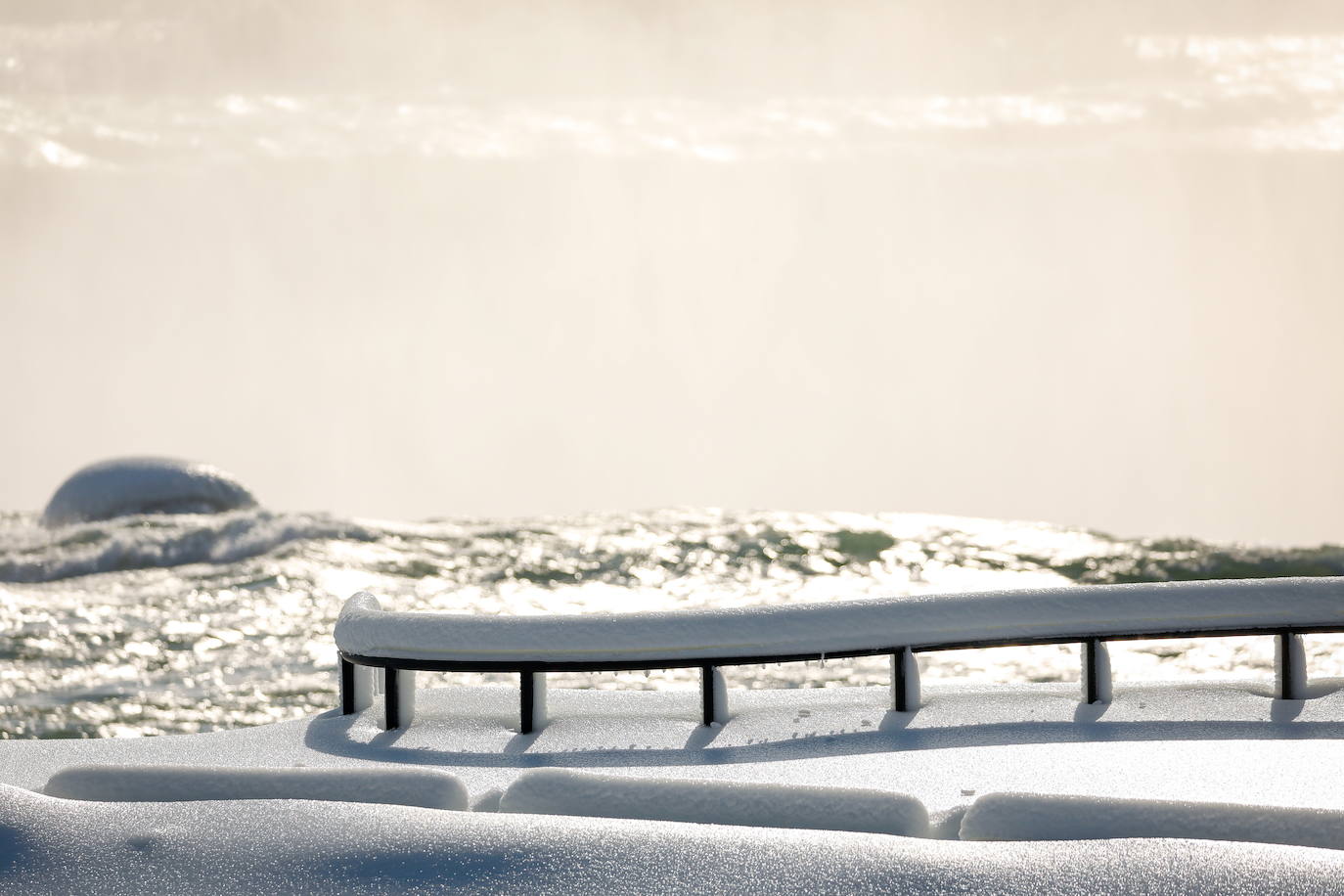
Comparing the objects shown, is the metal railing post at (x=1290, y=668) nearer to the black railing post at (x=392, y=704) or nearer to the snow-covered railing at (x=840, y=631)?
the snow-covered railing at (x=840, y=631)

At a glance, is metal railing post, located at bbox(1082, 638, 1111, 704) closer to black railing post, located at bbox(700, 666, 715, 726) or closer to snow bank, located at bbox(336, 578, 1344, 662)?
snow bank, located at bbox(336, 578, 1344, 662)

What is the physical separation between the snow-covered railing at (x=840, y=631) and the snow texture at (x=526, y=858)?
8.66 ft

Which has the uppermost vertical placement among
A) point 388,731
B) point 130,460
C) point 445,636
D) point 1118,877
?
point 1118,877

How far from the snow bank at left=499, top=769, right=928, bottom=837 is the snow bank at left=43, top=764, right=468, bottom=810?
18 cm

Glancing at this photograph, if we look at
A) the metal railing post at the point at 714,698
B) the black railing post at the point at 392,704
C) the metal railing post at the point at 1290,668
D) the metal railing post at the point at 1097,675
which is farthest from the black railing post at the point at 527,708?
the metal railing post at the point at 1290,668

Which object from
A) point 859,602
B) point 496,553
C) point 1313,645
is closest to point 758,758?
point 859,602

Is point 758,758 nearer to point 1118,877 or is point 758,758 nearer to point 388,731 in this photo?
point 388,731

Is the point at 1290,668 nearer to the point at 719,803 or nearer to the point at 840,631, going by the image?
the point at 840,631

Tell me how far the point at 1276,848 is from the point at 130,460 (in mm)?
44470

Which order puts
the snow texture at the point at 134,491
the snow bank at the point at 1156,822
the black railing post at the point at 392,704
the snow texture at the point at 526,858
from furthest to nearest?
the snow texture at the point at 134,491, the black railing post at the point at 392,704, the snow bank at the point at 1156,822, the snow texture at the point at 526,858

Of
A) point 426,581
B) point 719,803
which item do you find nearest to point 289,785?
point 719,803

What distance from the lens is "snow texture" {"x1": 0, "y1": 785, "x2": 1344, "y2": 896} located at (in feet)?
7.49

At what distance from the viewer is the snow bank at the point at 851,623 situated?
17.7 feet

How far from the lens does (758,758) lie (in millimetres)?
5332
